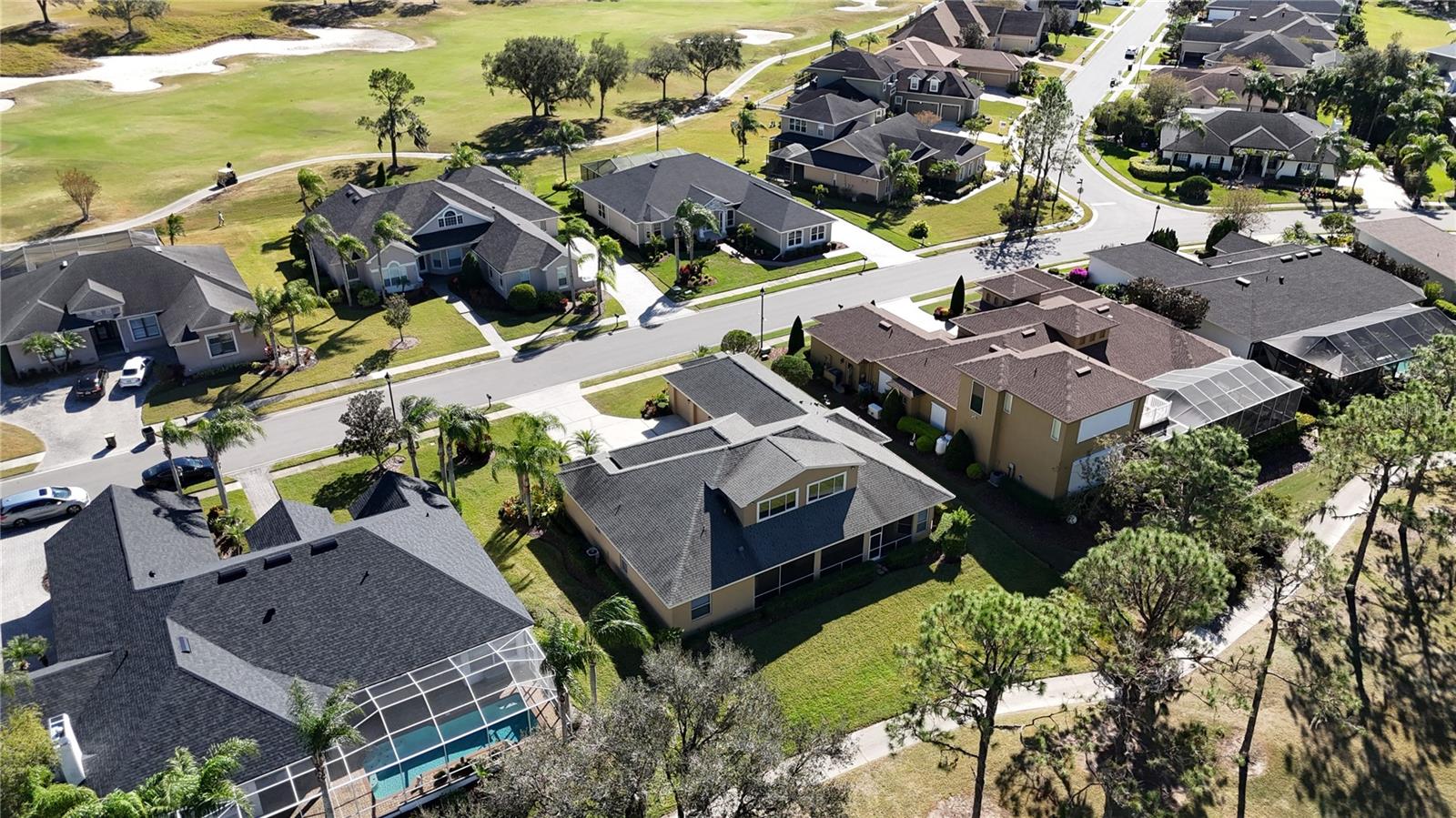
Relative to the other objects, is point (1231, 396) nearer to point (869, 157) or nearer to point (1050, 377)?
point (1050, 377)

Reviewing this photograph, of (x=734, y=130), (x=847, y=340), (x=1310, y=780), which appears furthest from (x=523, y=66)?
(x=1310, y=780)

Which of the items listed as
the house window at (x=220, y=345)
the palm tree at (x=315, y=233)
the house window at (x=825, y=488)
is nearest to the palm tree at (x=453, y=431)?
the house window at (x=825, y=488)

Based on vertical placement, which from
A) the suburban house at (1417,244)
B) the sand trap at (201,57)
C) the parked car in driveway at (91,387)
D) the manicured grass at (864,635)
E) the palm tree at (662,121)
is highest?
the sand trap at (201,57)

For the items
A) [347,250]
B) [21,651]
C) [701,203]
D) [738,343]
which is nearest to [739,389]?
[738,343]

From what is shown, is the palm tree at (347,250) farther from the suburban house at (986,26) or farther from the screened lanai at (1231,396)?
the suburban house at (986,26)

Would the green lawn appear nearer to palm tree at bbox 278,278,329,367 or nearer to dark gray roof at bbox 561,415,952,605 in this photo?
palm tree at bbox 278,278,329,367

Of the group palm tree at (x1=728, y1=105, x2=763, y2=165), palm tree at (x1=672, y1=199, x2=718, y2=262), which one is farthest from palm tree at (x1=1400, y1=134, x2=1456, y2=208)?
palm tree at (x1=672, y1=199, x2=718, y2=262)
